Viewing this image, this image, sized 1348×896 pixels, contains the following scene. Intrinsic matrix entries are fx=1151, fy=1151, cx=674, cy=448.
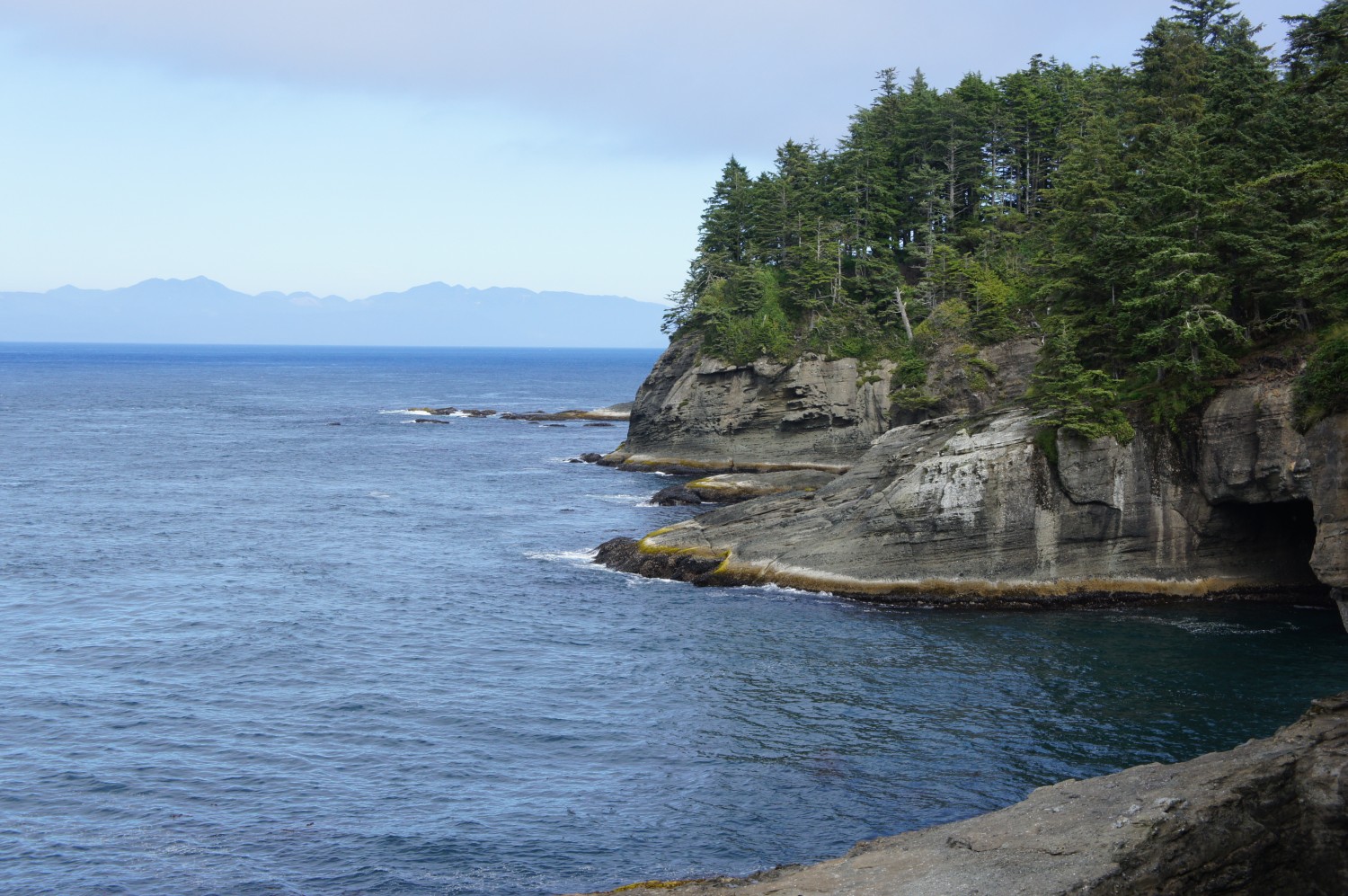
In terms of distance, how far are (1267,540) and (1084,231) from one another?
19.1 metres

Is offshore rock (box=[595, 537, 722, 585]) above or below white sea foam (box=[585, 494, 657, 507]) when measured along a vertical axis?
below

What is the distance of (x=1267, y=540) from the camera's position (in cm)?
5250

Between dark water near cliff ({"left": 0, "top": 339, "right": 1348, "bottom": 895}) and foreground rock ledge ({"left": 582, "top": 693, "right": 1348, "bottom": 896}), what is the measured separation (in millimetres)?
3750

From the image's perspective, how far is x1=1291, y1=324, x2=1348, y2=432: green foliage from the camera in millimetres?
34438

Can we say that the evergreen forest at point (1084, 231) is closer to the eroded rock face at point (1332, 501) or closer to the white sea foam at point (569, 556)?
the eroded rock face at point (1332, 501)

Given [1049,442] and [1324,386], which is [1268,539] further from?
[1324,386]

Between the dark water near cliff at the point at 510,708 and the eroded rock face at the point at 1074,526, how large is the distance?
2.19 m

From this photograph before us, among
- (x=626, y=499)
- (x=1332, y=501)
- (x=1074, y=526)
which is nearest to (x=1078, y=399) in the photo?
(x=1074, y=526)

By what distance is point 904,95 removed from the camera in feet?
350

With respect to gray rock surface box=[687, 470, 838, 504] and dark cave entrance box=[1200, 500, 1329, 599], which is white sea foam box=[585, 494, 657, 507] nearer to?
gray rock surface box=[687, 470, 838, 504]

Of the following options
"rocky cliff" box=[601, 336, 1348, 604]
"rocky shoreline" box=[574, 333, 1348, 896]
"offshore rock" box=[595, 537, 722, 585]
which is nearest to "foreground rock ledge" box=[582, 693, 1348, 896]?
"rocky shoreline" box=[574, 333, 1348, 896]

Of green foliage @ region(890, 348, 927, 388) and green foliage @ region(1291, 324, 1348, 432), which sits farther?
green foliage @ region(890, 348, 927, 388)

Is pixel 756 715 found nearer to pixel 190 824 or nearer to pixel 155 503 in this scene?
pixel 190 824

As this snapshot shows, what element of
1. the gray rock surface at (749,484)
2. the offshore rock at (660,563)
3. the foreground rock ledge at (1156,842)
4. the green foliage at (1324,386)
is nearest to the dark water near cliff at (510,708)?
the offshore rock at (660,563)
